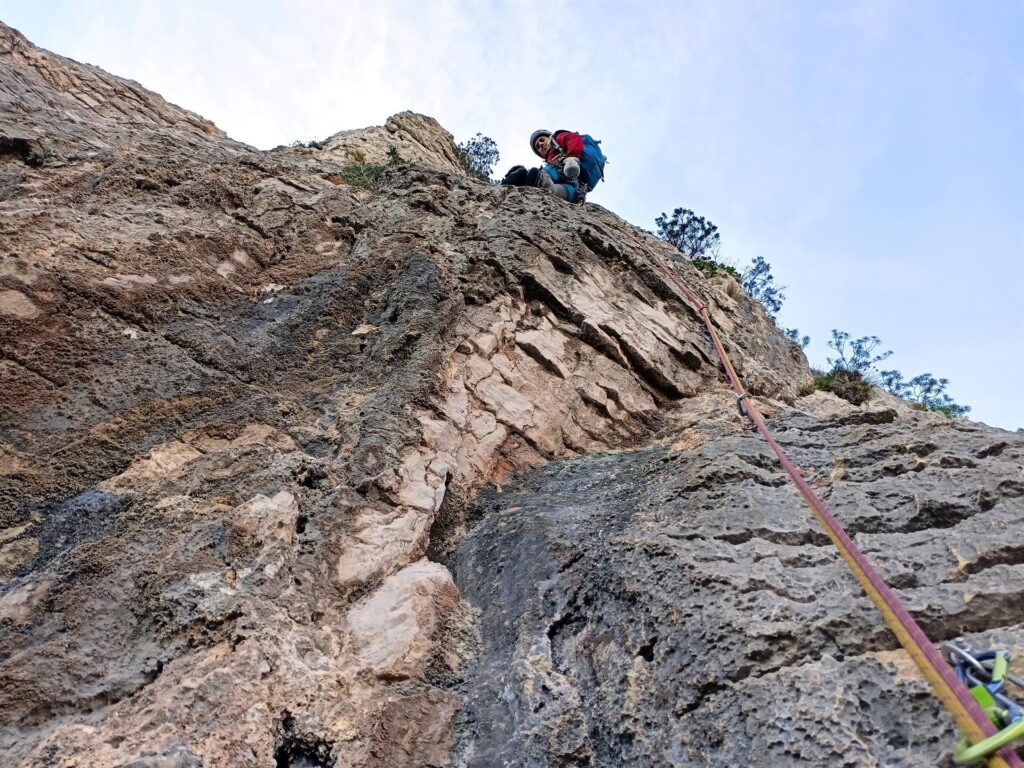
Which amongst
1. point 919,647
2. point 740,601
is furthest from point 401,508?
point 919,647

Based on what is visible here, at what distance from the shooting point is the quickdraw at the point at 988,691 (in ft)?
6.70

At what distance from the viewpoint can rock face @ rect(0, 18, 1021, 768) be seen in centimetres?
296

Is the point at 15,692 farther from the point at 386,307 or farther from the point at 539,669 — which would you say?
the point at 386,307

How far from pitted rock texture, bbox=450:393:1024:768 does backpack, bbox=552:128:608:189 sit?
6837 mm

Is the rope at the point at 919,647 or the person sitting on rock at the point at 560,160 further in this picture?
the person sitting on rock at the point at 560,160

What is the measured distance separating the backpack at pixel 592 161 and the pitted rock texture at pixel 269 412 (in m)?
2.22

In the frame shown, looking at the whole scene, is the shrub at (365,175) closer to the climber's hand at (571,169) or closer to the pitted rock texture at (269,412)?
the pitted rock texture at (269,412)

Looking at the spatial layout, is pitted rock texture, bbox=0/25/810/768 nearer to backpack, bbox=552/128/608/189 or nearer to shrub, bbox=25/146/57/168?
shrub, bbox=25/146/57/168

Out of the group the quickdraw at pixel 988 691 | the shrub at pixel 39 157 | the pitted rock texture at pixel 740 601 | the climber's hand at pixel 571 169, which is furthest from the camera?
the climber's hand at pixel 571 169

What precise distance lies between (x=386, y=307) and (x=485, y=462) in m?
1.89

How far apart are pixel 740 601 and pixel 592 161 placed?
8616 mm

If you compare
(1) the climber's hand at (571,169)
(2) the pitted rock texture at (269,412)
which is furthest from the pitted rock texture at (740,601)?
(1) the climber's hand at (571,169)

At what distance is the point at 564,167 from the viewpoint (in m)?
10.2

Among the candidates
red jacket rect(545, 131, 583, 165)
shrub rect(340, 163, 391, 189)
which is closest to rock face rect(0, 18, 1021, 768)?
shrub rect(340, 163, 391, 189)
